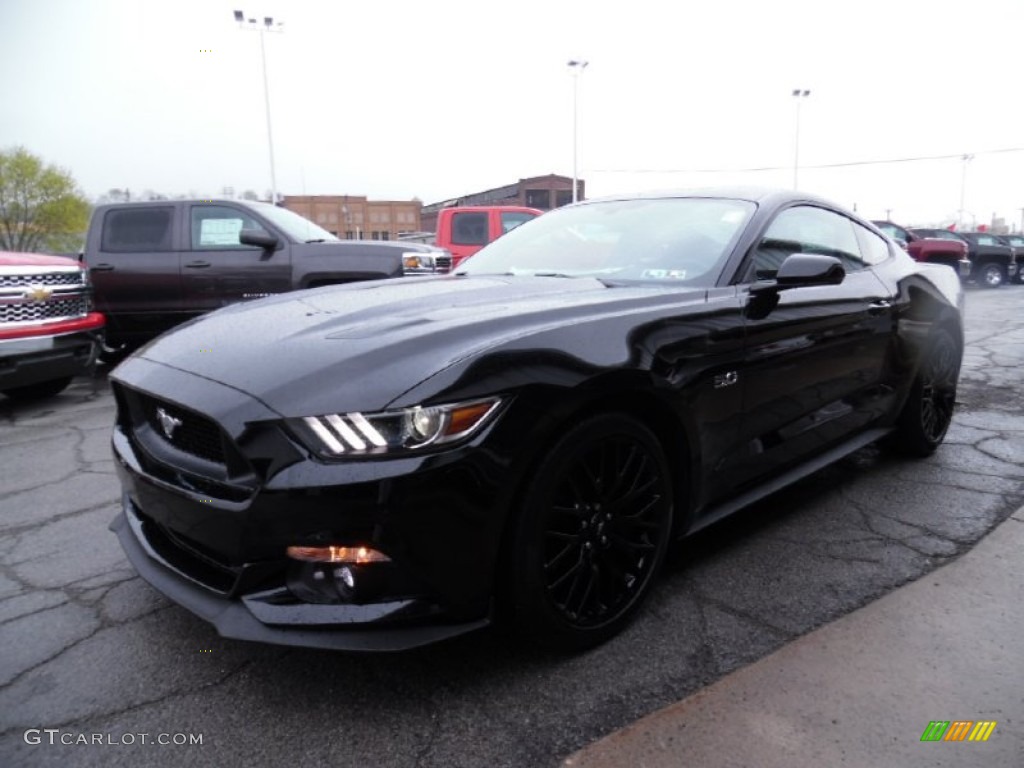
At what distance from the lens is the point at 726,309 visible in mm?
2549

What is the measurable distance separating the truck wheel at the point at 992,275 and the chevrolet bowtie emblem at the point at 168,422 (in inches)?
1086

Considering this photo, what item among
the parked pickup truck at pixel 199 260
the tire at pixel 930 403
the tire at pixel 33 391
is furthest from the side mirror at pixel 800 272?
the tire at pixel 33 391

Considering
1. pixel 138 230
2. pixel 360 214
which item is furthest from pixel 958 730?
pixel 360 214

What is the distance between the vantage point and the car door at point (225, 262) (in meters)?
6.99

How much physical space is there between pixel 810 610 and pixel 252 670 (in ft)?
6.05

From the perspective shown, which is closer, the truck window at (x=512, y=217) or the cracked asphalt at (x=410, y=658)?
the cracked asphalt at (x=410, y=658)

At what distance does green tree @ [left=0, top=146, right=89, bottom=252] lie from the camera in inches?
1903

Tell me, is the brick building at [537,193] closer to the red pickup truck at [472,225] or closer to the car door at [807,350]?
the red pickup truck at [472,225]

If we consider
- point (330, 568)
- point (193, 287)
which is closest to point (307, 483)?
point (330, 568)

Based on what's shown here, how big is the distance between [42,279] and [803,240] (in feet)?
18.2

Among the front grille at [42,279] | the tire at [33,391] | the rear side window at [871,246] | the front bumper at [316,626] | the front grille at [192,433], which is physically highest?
the rear side window at [871,246]

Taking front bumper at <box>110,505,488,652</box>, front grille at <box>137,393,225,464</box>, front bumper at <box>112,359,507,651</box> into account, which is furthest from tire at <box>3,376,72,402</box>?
front bumper at <box>110,505,488,652</box>

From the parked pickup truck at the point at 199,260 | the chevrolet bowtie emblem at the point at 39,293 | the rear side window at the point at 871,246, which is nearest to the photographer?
the rear side window at the point at 871,246

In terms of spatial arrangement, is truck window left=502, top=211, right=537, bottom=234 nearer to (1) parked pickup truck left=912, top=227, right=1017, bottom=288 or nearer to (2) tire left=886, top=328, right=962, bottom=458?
(2) tire left=886, top=328, right=962, bottom=458
